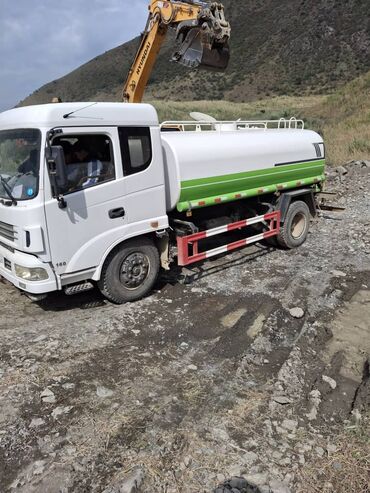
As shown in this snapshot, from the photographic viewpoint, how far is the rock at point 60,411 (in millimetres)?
3719

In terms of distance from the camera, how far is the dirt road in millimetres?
3223

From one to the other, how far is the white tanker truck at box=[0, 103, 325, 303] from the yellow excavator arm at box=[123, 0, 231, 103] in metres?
1.44

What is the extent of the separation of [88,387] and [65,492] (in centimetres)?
117

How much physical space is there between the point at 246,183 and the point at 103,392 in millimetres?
4246

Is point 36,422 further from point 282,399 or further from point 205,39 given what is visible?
point 205,39

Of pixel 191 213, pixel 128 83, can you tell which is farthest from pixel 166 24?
pixel 191 213

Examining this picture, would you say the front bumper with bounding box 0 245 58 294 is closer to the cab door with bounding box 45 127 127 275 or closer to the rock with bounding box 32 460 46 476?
the cab door with bounding box 45 127 127 275

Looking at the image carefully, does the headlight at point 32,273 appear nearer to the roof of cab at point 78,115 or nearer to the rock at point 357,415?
the roof of cab at point 78,115

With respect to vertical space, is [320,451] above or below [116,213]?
below

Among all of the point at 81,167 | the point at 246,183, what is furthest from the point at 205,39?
the point at 81,167

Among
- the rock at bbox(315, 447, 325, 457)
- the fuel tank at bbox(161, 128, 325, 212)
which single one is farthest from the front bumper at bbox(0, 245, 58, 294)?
the rock at bbox(315, 447, 325, 457)

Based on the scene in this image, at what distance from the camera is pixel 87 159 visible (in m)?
5.09

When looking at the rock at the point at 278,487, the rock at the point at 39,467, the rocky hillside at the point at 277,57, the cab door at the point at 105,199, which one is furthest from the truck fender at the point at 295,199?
Result: the rocky hillside at the point at 277,57

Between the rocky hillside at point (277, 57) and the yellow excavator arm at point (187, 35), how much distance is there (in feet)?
167
